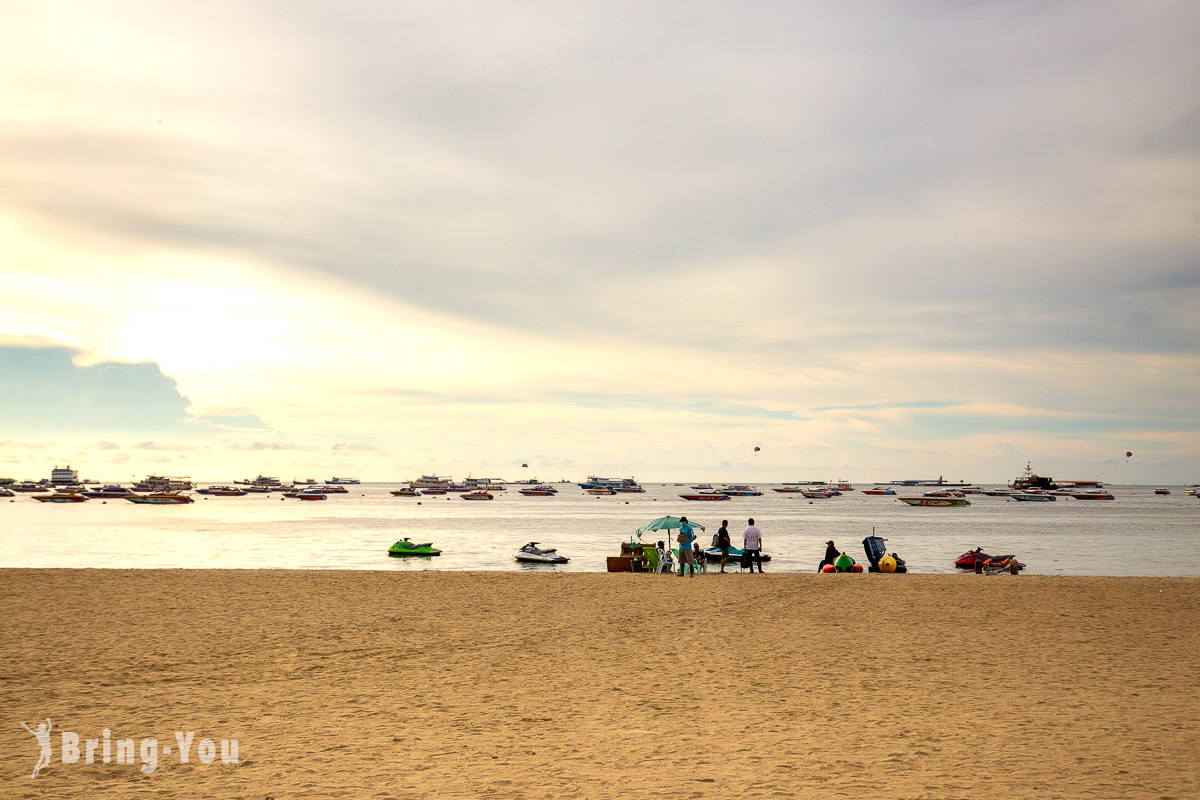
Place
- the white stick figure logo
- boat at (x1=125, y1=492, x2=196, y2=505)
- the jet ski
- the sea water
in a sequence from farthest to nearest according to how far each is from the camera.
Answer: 1. boat at (x1=125, y1=492, x2=196, y2=505)
2. the sea water
3. the jet ski
4. the white stick figure logo

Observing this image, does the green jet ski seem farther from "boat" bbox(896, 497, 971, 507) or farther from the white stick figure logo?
"boat" bbox(896, 497, 971, 507)

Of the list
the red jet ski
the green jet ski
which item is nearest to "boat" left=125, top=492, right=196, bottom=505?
the green jet ski

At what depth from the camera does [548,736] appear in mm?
8953

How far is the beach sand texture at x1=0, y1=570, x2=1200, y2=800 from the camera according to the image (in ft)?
24.8

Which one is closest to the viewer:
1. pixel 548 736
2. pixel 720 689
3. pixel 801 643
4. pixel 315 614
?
pixel 548 736

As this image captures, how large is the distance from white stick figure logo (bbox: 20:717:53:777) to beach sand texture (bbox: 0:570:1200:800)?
0.11 m

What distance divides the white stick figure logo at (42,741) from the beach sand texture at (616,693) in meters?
0.11

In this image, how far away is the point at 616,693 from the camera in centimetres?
1091

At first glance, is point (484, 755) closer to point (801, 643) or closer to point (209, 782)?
point (209, 782)

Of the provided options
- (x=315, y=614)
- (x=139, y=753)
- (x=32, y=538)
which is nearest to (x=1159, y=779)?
(x=139, y=753)

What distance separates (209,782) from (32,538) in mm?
76552

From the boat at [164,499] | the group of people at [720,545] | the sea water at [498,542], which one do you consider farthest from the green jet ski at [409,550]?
the boat at [164,499]

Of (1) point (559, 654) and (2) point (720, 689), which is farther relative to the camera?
(1) point (559, 654)

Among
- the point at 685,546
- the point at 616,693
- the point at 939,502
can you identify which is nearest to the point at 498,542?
the point at 685,546
